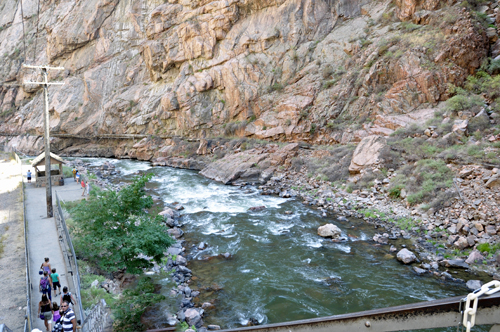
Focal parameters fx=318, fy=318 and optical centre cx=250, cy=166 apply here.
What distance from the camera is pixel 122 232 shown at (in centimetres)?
917

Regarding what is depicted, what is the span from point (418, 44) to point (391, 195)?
14198mm

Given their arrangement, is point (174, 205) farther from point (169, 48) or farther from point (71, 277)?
point (169, 48)

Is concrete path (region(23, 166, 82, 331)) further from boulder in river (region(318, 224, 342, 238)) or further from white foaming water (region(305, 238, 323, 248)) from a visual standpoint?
boulder in river (region(318, 224, 342, 238))

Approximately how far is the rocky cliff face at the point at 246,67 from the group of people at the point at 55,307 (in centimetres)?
2212

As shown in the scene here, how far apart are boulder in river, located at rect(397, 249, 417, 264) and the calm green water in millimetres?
275

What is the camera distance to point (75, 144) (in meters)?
45.9

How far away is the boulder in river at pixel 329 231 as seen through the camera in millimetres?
14930

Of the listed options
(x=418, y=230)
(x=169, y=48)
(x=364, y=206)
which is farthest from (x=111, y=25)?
(x=418, y=230)

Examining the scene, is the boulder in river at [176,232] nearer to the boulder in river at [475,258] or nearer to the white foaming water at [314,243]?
the white foaming water at [314,243]

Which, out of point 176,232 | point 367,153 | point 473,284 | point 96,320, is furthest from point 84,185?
point 473,284

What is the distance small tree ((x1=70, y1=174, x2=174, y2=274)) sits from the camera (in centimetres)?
862

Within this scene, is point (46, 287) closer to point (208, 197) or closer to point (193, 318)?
point (193, 318)

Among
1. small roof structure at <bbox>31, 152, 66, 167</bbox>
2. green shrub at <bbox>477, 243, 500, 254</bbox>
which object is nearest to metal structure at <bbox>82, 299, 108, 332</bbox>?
green shrub at <bbox>477, 243, 500, 254</bbox>

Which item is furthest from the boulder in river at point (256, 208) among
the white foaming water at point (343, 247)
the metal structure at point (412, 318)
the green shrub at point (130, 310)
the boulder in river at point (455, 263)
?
the metal structure at point (412, 318)
